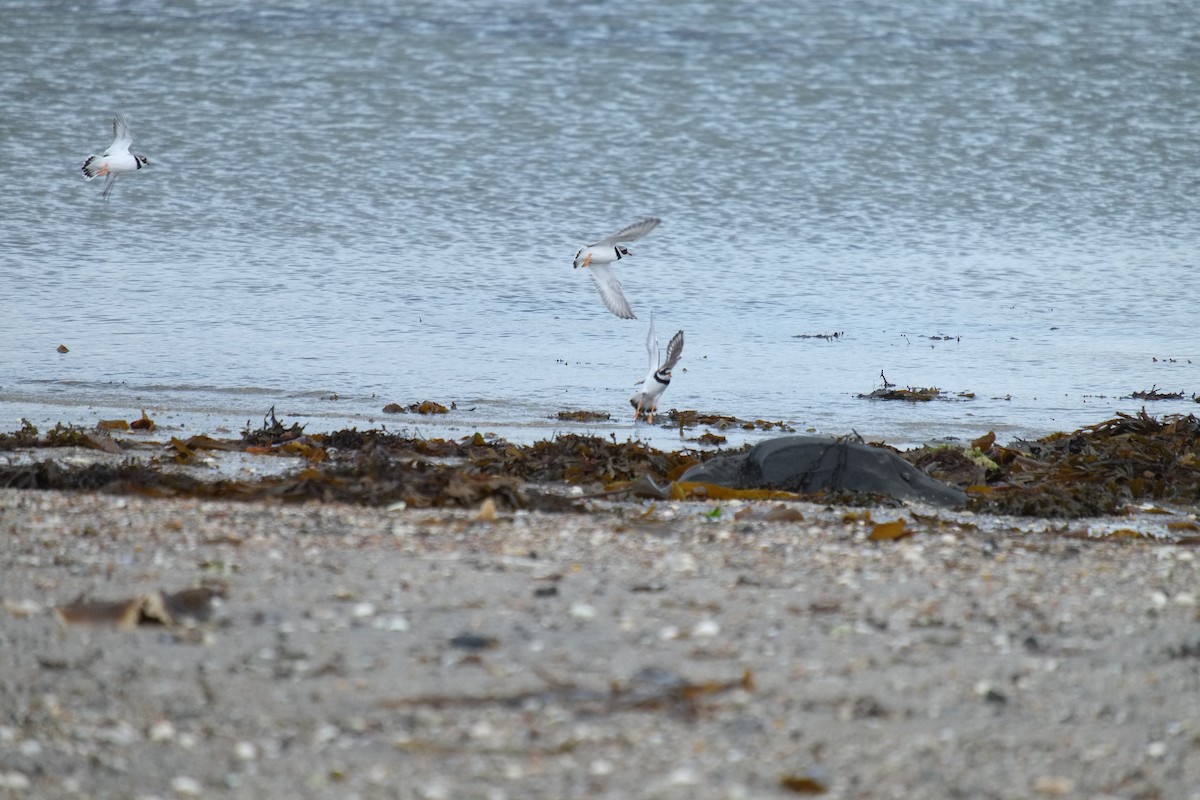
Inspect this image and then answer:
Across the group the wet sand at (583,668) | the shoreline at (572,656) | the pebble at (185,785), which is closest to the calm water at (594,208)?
the shoreline at (572,656)

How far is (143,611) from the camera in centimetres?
360

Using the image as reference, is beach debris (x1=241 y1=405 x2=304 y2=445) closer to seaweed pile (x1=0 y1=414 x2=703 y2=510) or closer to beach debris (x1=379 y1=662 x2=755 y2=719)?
seaweed pile (x1=0 y1=414 x2=703 y2=510)

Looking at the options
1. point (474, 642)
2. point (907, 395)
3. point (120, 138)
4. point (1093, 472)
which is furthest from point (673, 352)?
point (120, 138)

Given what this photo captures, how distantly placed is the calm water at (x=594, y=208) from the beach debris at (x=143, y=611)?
434cm

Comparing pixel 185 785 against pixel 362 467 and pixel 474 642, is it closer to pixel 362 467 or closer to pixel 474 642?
pixel 474 642

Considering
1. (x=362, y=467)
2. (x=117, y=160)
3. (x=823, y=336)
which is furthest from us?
(x=823, y=336)

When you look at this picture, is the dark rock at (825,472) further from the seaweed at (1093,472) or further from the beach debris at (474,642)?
the beach debris at (474,642)

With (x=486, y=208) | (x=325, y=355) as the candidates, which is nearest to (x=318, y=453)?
(x=325, y=355)

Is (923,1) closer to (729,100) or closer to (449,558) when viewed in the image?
(729,100)

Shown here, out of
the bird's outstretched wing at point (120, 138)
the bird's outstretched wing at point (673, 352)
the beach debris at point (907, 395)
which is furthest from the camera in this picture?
the bird's outstretched wing at point (120, 138)

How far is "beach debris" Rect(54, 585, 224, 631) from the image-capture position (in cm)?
359

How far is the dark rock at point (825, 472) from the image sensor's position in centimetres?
596

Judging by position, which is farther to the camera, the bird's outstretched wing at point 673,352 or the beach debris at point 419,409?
the beach debris at point 419,409

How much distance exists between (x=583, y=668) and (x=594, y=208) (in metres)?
13.0
